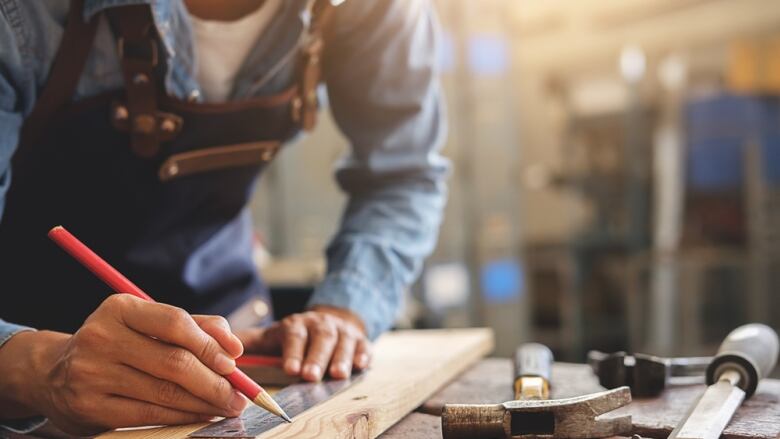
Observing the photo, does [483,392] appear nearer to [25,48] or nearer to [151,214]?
[151,214]

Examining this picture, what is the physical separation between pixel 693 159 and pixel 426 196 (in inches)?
179

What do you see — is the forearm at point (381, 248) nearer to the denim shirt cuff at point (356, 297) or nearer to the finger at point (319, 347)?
the denim shirt cuff at point (356, 297)

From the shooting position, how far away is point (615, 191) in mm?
6582

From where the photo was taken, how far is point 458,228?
4809mm

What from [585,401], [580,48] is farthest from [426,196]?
[580,48]

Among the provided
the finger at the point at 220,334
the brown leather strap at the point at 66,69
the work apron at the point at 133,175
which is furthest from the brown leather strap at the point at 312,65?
the finger at the point at 220,334

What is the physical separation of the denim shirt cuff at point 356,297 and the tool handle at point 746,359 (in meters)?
0.55

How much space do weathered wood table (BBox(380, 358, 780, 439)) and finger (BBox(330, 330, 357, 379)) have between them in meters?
0.12

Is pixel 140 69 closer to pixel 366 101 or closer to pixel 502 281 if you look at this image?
pixel 366 101

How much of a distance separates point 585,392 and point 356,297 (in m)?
0.41

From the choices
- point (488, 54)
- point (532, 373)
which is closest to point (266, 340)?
point (532, 373)

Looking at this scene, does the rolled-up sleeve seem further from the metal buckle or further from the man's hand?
the metal buckle

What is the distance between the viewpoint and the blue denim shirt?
1.17 m

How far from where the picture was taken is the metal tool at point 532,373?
1061 mm
